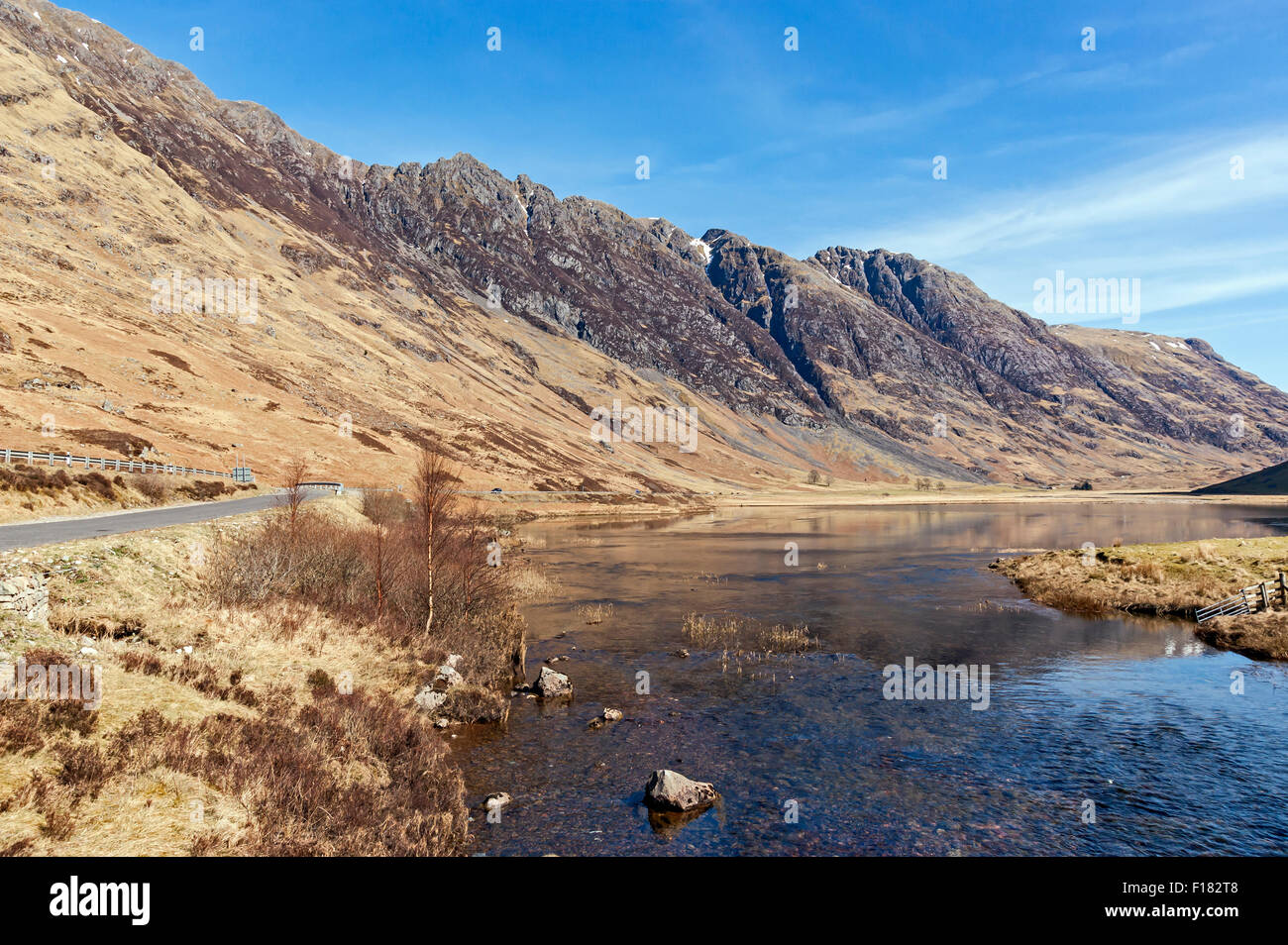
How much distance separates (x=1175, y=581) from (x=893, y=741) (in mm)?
32274

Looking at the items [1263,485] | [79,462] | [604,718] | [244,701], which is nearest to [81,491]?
[79,462]

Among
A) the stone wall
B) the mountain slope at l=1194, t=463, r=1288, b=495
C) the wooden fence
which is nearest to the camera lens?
the stone wall

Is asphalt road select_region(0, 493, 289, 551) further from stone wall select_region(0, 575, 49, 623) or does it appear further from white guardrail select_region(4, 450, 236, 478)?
white guardrail select_region(4, 450, 236, 478)

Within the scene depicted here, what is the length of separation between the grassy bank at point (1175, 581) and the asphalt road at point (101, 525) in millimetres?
48594

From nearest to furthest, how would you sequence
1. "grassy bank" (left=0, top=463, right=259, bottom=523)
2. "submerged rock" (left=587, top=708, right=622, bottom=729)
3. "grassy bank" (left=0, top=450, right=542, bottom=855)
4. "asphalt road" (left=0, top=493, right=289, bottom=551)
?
"grassy bank" (left=0, top=450, right=542, bottom=855) < "submerged rock" (left=587, top=708, right=622, bottom=729) < "asphalt road" (left=0, top=493, right=289, bottom=551) < "grassy bank" (left=0, top=463, right=259, bottom=523)

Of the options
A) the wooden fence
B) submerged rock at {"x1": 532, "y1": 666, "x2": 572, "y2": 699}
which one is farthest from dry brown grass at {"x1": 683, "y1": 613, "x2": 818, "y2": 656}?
the wooden fence

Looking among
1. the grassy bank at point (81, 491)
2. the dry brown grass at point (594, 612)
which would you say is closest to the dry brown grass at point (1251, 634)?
the dry brown grass at point (594, 612)

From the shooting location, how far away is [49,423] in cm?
6744

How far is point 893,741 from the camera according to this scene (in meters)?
20.2

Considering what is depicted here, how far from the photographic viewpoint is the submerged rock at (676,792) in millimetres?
15820

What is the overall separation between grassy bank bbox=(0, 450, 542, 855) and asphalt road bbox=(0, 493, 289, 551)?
250cm

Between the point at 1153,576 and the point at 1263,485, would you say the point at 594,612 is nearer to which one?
the point at 1153,576

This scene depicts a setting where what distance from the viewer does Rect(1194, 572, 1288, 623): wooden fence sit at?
3442 centimetres
